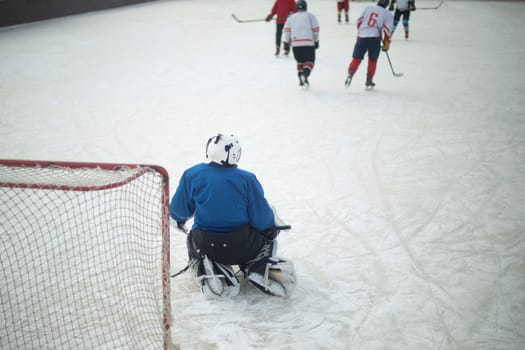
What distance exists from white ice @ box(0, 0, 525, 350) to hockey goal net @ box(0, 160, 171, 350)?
7.5 inches

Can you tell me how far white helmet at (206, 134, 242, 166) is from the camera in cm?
229

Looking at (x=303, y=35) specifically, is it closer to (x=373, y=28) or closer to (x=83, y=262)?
(x=373, y=28)

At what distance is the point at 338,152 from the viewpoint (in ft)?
14.4

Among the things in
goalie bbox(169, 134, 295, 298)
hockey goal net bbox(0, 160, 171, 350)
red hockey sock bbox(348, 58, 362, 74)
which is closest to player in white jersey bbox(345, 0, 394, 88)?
red hockey sock bbox(348, 58, 362, 74)

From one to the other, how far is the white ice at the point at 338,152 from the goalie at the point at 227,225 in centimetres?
13

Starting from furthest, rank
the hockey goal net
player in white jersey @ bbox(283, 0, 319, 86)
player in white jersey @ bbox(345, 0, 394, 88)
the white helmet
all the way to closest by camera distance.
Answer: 1. player in white jersey @ bbox(283, 0, 319, 86)
2. player in white jersey @ bbox(345, 0, 394, 88)
3. the white helmet
4. the hockey goal net

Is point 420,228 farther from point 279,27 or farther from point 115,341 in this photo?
point 279,27

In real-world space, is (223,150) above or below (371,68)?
above

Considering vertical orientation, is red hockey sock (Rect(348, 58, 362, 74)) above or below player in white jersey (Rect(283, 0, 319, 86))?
below

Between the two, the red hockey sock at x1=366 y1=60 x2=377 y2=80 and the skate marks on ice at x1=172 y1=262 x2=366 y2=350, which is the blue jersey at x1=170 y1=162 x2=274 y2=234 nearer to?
the skate marks on ice at x1=172 y1=262 x2=366 y2=350

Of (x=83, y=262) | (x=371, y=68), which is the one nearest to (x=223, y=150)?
(x=83, y=262)

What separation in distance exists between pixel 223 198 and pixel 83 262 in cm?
113

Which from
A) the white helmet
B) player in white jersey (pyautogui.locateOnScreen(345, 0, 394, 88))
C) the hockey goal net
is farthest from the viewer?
player in white jersey (pyautogui.locateOnScreen(345, 0, 394, 88))

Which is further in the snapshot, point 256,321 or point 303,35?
point 303,35
